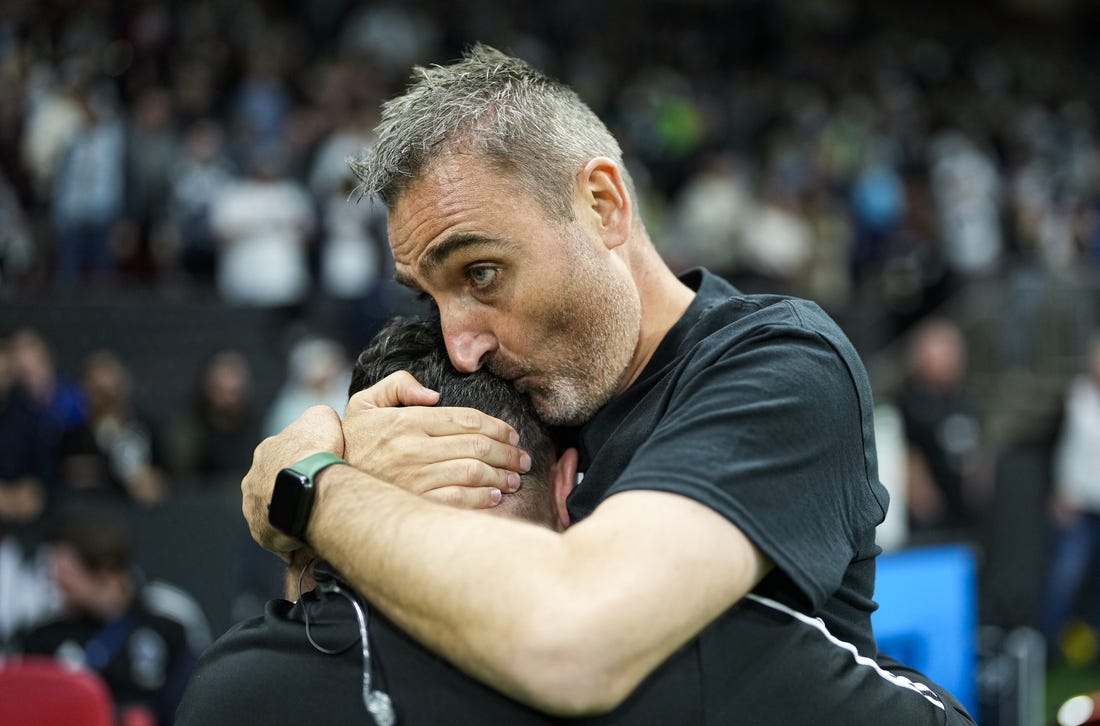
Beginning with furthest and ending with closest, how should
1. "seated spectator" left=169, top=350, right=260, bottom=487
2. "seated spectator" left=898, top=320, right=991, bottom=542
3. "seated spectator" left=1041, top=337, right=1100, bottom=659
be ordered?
1. "seated spectator" left=1041, top=337, right=1100, bottom=659
2. "seated spectator" left=898, top=320, right=991, bottom=542
3. "seated spectator" left=169, top=350, right=260, bottom=487

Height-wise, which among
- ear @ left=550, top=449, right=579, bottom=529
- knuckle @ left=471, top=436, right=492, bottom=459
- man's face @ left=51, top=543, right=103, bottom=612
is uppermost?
Result: knuckle @ left=471, top=436, right=492, bottom=459

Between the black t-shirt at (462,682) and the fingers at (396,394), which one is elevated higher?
the fingers at (396,394)

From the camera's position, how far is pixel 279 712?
1.82 meters

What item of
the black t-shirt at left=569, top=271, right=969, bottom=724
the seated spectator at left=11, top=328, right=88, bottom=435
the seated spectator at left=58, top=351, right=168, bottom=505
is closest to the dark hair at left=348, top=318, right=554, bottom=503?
the black t-shirt at left=569, top=271, right=969, bottom=724


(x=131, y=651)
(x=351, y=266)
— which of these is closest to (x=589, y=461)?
(x=131, y=651)

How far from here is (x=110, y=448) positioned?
8.12 meters

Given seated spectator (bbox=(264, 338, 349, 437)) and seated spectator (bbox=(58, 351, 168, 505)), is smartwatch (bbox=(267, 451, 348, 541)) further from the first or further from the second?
seated spectator (bbox=(264, 338, 349, 437))

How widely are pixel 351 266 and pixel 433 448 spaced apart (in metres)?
8.49

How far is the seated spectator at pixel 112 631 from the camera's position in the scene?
5.65 metres

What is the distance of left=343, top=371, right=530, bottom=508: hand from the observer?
198cm

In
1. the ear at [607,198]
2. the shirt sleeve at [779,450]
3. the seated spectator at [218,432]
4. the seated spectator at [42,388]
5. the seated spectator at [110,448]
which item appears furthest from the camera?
the seated spectator at [218,432]

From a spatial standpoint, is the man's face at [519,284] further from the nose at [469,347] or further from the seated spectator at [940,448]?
the seated spectator at [940,448]

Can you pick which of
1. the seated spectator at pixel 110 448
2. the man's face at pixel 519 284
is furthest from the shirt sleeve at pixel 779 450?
the seated spectator at pixel 110 448

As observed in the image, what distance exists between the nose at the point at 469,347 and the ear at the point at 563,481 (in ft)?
0.77
